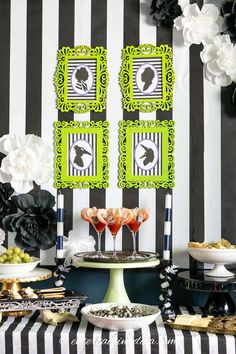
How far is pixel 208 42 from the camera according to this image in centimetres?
255

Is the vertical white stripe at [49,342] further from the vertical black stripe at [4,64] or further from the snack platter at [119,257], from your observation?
the vertical black stripe at [4,64]

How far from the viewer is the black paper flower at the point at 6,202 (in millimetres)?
2521

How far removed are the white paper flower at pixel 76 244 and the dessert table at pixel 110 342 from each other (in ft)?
1.81

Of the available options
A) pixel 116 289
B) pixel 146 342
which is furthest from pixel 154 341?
pixel 116 289

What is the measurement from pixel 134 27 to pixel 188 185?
809 mm

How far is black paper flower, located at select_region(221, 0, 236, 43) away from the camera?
2.49 metres

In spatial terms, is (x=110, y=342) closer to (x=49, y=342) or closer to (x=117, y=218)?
(x=49, y=342)

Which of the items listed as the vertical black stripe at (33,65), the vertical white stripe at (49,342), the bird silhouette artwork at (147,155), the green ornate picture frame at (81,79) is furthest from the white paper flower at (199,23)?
the vertical white stripe at (49,342)

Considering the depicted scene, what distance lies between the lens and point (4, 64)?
2639 mm

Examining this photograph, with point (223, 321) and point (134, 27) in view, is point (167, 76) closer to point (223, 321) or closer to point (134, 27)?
point (134, 27)

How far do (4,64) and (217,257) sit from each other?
54.4 inches

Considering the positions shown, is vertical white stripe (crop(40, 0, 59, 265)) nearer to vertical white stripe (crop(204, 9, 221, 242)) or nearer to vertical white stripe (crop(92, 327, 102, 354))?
vertical white stripe (crop(204, 9, 221, 242))

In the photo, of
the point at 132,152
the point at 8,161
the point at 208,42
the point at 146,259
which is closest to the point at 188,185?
the point at 132,152

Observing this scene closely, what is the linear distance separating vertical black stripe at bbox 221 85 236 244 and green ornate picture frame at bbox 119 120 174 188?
9.6 inches
